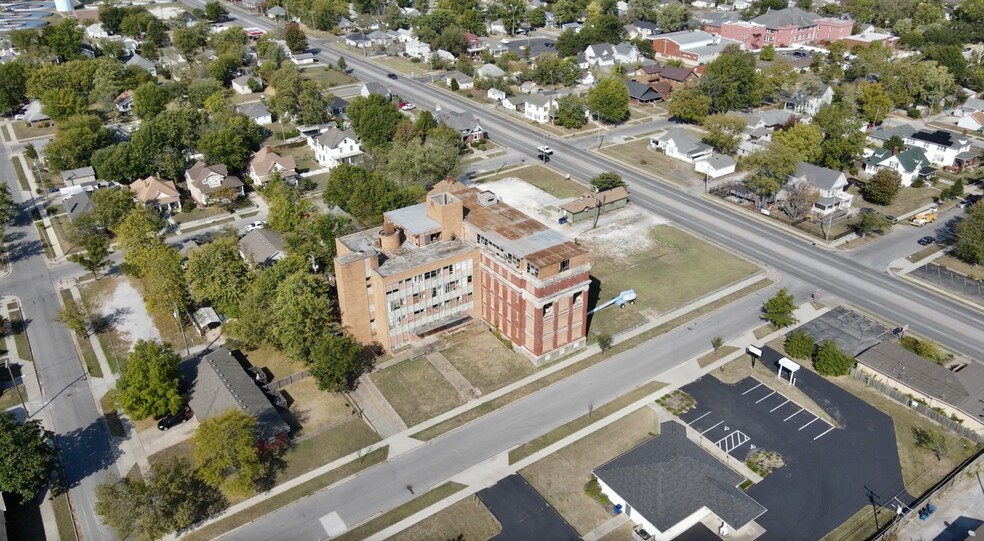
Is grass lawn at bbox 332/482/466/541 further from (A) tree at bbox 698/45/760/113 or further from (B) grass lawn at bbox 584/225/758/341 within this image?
(A) tree at bbox 698/45/760/113

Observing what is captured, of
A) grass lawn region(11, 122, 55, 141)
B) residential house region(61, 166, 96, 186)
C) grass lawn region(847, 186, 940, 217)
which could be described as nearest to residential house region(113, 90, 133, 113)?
grass lawn region(11, 122, 55, 141)

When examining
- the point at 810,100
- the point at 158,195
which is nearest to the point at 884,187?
the point at 810,100

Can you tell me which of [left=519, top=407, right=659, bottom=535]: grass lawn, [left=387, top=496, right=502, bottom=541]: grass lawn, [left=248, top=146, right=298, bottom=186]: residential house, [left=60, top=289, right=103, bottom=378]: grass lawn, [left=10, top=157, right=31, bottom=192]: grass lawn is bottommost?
[left=519, top=407, right=659, bottom=535]: grass lawn

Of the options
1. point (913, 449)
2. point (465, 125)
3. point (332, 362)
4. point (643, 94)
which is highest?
point (332, 362)

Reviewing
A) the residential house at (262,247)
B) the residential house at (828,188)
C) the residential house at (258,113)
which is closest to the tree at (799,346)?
the residential house at (828,188)

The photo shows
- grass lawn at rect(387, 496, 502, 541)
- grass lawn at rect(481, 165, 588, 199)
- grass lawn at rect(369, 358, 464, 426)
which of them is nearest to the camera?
grass lawn at rect(387, 496, 502, 541)

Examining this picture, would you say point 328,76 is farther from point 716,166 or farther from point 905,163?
point 905,163

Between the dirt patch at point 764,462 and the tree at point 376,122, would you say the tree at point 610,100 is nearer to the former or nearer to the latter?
the tree at point 376,122
